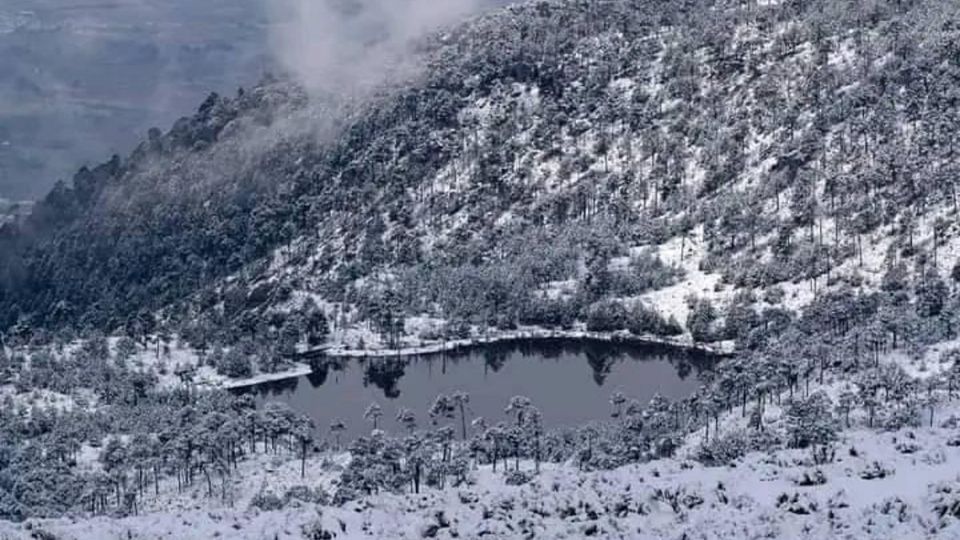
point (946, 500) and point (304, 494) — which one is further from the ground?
point (946, 500)

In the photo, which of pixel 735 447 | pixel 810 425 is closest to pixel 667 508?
pixel 810 425

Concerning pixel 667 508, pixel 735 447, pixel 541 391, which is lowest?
pixel 541 391

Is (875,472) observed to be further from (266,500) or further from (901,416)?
(266,500)

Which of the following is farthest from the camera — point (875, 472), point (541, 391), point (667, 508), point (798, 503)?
point (541, 391)

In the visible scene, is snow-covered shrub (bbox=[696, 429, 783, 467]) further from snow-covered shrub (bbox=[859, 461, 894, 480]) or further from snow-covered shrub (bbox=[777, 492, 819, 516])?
snow-covered shrub (bbox=[777, 492, 819, 516])

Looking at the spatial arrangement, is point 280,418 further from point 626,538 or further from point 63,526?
point 626,538

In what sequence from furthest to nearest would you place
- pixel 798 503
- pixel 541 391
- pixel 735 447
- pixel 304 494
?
pixel 541 391, pixel 304 494, pixel 735 447, pixel 798 503

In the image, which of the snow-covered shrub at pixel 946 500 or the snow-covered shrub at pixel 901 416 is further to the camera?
the snow-covered shrub at pixel 901 416

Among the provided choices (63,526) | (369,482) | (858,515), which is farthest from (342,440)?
(858,515)

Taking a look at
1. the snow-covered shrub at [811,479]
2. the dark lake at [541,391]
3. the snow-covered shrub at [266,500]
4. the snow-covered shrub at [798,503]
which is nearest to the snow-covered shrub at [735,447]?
the snow-covered shrub at [811,479]

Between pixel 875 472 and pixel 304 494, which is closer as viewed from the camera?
pixel 875 472

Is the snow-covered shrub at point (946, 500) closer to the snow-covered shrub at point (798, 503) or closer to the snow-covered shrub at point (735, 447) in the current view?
the snow-covered shrub at point (798, 503)
